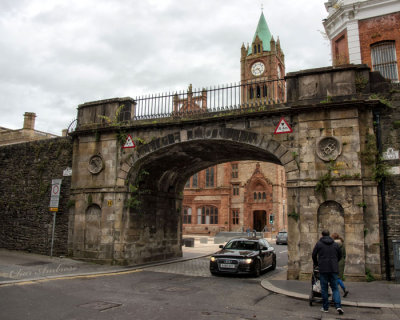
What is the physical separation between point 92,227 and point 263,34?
58.6m

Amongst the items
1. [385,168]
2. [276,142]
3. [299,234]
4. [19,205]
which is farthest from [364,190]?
[19,205]

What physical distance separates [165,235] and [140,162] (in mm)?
4543

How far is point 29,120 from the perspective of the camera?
128 ft

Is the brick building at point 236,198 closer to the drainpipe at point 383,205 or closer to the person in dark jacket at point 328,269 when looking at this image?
the drainpipe at point 383,205

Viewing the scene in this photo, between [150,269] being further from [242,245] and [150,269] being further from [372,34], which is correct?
[372,34]

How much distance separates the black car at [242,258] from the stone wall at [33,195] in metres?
7.17

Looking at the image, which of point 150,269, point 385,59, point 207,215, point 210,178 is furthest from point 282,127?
point 210,178

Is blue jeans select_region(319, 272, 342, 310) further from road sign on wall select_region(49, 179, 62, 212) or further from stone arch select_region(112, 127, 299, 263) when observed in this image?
road sign on wall select_region(49, 179, 62, 212)

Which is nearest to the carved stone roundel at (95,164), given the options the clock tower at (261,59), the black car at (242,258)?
the black car at (242,258)

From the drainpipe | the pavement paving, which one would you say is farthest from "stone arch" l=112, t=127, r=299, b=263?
the drainpipe

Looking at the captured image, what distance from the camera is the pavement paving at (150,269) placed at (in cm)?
814

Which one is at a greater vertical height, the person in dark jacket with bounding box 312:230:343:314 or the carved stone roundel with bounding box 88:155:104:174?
the carved stone roundel with bounding box 88:155:104:174

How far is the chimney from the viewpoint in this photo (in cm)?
3822

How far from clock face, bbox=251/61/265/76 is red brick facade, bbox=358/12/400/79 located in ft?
159
